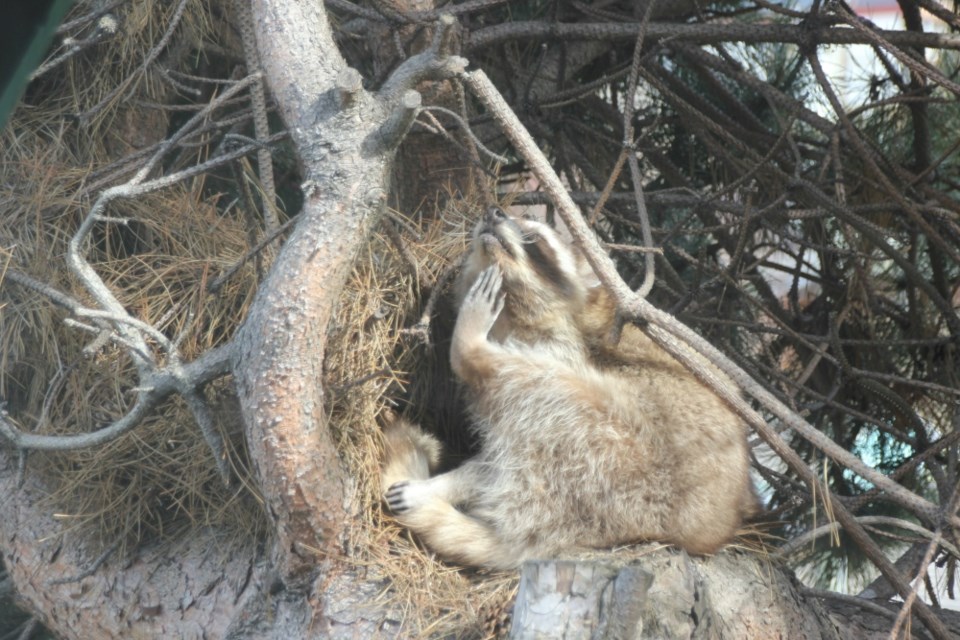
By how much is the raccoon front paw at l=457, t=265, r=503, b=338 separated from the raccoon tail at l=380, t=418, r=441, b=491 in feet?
1.29

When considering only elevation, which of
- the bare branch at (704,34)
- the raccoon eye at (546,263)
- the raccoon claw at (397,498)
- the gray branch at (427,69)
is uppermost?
the bare branch at (704,34)

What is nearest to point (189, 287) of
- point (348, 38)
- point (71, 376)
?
point (71, 376)

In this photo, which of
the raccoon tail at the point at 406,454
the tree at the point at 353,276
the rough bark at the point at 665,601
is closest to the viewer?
the rough bark at the point at 665,601

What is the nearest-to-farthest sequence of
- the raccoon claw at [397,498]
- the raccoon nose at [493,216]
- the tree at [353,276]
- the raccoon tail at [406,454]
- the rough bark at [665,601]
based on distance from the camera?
the rough bark at [665,601] → the tree at [353,276] → the raccoon claw at [397,498] → the raccoon tail at [406,454] → the raccoon nose at [493,216]

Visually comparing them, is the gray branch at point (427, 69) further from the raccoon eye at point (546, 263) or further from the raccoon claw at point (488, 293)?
the raccoon eye at point (546, 263)

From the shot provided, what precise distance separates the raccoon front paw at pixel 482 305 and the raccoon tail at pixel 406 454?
392 millimetres

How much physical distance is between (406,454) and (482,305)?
53 cm

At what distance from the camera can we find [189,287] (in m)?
3.72

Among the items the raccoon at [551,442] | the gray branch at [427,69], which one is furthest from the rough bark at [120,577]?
the gray branch at [427,69]

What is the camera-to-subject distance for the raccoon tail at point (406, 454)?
11.0 ft

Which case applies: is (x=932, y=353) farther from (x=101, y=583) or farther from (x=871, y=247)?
(x=101, y=583)

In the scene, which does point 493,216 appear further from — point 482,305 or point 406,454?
point 406,454

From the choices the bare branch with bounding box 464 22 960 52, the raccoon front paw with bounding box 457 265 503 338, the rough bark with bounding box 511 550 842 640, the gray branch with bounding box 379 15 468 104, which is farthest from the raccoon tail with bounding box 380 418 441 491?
the bare branch with bounding box 464 22 960 52

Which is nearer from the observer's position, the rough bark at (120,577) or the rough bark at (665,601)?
the rough bark at (665,601)
